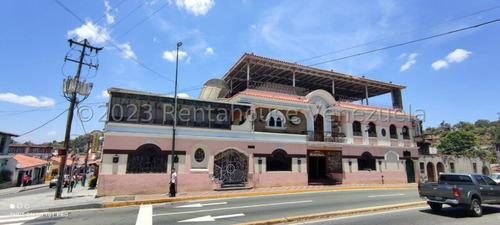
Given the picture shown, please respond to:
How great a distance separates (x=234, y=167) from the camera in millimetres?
18469

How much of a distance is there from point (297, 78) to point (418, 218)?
1815cm

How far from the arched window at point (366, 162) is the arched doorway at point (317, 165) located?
3440mm

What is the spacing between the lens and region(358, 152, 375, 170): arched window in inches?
924

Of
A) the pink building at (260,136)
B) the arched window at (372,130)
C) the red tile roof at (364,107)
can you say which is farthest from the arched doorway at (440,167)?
the arched window at (372,130)

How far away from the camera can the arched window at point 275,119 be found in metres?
20.6

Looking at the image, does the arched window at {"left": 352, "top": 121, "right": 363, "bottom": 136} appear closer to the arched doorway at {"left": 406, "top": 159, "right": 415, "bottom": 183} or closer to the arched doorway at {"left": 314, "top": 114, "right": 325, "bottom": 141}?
the arched doorway at {"left": 314, "top": 114, "right": 325, "bottom": 141}

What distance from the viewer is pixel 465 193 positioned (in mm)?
9164

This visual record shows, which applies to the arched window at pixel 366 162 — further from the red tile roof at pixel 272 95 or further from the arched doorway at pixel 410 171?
the red tile roof at pixel 272 95

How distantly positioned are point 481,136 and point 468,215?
130434 millimetres

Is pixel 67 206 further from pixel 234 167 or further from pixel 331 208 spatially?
pixel 331 208

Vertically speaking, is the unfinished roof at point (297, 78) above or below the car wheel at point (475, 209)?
above

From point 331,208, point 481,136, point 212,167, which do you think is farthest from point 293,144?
point 481,136

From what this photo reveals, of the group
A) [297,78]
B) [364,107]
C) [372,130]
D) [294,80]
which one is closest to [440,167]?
[372,130]

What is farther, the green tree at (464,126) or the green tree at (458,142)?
the green tree at (464,126)
